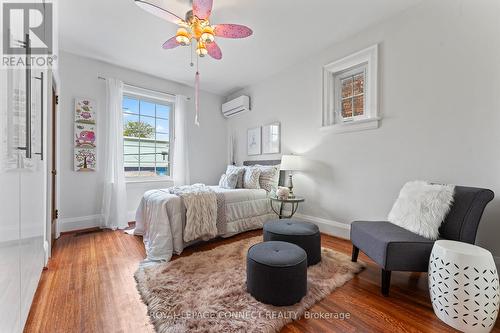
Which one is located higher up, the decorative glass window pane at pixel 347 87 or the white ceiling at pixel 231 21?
the white ceiling at pixel 231 21

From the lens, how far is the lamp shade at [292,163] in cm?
329

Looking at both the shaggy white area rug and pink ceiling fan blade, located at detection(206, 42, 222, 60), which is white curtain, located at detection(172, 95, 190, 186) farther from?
the shaggy white area rug

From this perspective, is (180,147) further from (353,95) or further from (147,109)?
(353,95)

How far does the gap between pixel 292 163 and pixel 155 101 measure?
2906 mm

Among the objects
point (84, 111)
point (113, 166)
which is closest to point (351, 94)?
point (113, 166)

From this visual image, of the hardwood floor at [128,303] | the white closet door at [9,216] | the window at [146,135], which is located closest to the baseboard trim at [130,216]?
the window at [146,135]

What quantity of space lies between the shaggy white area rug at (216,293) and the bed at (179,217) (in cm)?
25

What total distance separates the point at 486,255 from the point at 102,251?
3.49 metres

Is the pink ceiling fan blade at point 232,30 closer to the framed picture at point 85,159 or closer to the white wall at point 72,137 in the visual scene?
the white wall at point 72,137

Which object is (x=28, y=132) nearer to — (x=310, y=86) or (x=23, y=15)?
(x=23, y=15)

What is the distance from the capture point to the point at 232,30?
216 centimetres

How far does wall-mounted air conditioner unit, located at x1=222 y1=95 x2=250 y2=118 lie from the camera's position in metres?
4.50

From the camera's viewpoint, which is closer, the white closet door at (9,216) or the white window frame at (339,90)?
the white closet door at (9,216)

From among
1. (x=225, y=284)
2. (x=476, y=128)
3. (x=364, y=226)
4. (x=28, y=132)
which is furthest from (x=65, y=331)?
(x=476, y=128)
